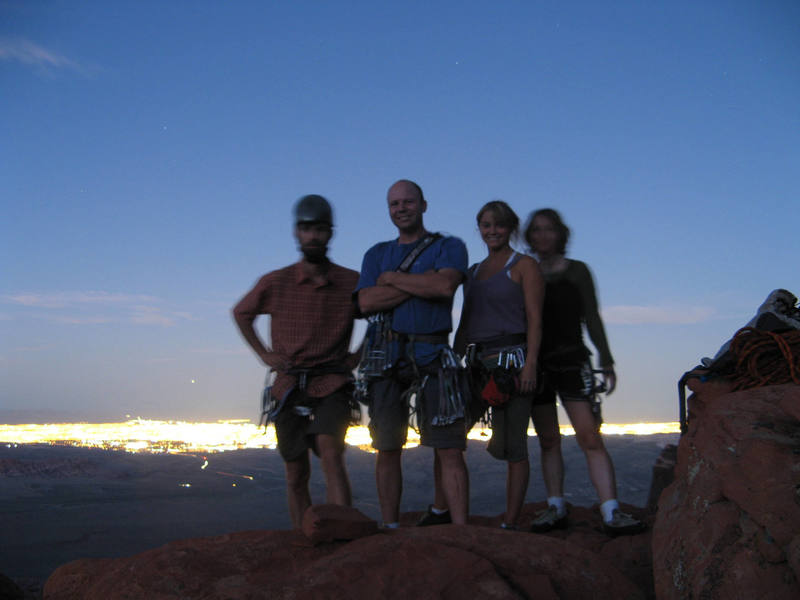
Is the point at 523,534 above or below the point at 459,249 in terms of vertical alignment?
below

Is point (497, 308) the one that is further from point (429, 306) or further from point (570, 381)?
point (570, 381)

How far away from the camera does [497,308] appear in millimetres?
4578

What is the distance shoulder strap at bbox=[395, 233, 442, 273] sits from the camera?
433 centimetres

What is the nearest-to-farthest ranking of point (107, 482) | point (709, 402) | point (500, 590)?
1. point (500, 590)
2. point (709, 402)
3. point (107, 482)

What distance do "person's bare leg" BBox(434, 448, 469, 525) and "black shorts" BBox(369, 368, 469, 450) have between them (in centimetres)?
6

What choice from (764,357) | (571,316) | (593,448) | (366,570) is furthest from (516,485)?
(366,570)

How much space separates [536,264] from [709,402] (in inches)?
52.7

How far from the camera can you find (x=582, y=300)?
4820mm

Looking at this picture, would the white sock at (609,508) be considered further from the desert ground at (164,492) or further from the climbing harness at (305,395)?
the desert ground at (164,492)

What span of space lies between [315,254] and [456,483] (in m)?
1.71

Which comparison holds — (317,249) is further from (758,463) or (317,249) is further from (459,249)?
(758,463)

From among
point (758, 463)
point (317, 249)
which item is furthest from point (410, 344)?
point (758, 463)

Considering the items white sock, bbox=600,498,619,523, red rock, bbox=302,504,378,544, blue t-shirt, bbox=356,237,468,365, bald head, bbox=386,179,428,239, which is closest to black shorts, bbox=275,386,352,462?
blue t-shirt, bbox=356,237,468,365

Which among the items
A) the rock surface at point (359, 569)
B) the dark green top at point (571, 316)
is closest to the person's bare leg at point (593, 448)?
the dark green top at point (571, 316)
